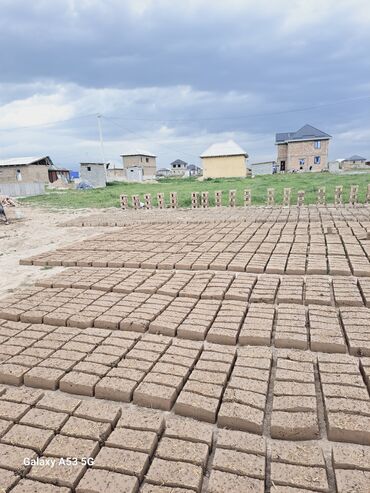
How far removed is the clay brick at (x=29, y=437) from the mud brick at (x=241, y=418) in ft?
3.27

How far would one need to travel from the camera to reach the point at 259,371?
2363 mm

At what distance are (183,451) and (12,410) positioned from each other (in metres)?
1.15

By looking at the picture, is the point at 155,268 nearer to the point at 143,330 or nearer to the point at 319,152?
the point at 143,330

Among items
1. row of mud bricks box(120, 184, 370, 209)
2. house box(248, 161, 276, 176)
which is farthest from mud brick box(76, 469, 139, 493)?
house box(248, 161, 276, 176)

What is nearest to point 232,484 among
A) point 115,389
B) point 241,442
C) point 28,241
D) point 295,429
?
point 241,442

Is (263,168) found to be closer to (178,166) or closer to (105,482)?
(178,166)

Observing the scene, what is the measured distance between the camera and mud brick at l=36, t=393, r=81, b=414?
210cm

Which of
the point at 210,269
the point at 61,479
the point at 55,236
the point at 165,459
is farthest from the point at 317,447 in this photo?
the point at 55,236

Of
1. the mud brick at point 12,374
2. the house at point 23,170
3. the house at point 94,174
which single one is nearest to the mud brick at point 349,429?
the mud brick at point 12,374

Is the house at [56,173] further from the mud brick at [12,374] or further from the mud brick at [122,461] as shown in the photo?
the mud brick at [122,461]

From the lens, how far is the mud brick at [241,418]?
1.89 metres

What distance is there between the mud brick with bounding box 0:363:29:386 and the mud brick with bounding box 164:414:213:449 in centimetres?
119

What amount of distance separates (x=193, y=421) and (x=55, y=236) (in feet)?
24.5

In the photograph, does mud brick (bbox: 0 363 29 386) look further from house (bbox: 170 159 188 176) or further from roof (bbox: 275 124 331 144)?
house (bbox: 170 159 188 176)
